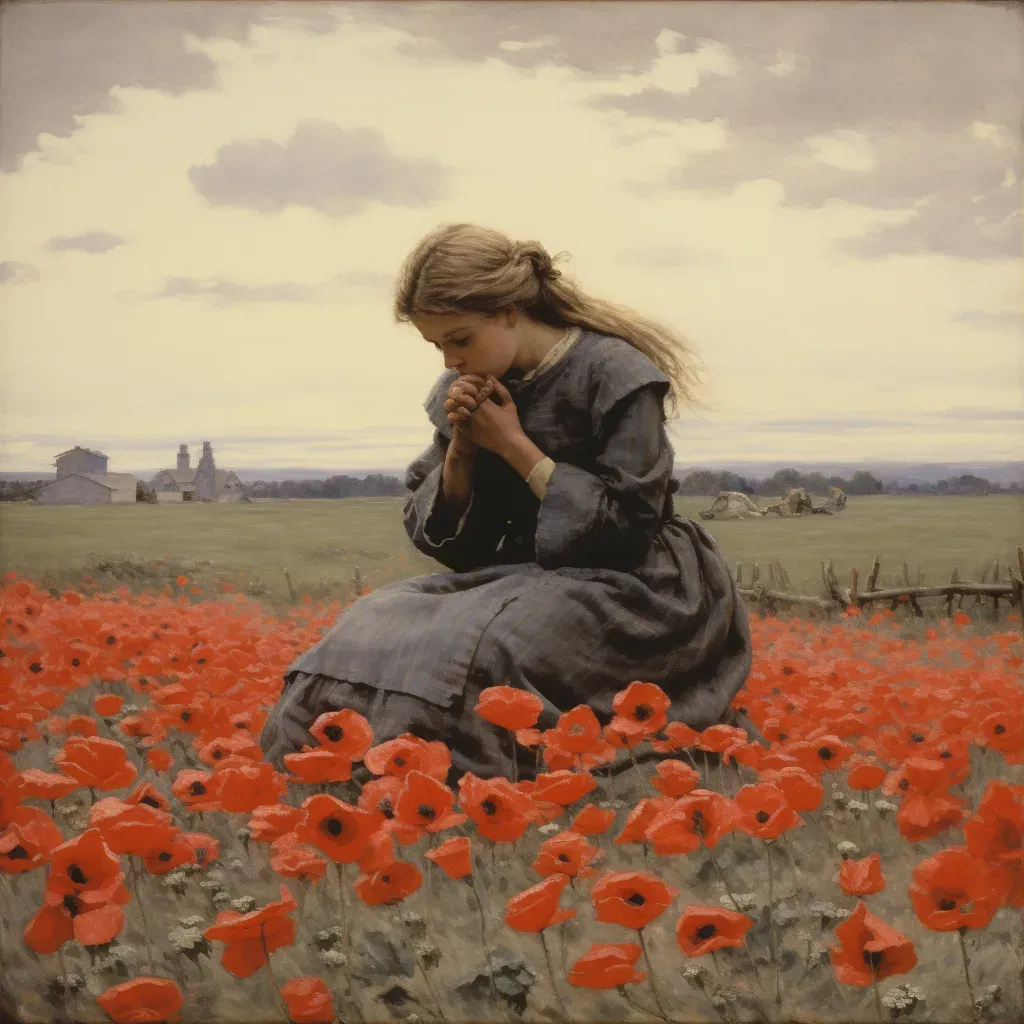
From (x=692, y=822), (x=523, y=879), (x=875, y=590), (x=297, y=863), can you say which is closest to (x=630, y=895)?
(x=692, y=822)

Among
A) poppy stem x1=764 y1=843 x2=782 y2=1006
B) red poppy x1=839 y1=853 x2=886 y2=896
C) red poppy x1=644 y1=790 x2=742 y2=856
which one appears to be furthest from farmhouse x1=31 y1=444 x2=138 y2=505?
red poppy x1=839 y1=853 x2=886 y2=896

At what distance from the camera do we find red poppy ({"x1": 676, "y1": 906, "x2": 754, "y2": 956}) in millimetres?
1729

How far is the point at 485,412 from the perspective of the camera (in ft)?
11.1

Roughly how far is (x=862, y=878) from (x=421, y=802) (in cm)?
90

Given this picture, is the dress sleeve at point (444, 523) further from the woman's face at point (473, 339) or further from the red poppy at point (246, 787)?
the red poppy at point (246, 787)

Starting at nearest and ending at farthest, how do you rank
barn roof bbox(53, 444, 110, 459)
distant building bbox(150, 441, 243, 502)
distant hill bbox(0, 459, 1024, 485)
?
distant hill bbox(0, 459, 1024, 485)
barn roof bbox(53, 444, 110, 459)
distant building bbox(150, 441, 243, 502)

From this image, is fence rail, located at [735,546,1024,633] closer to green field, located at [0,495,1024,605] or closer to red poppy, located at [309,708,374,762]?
green field, located at [0,495,1024,605]

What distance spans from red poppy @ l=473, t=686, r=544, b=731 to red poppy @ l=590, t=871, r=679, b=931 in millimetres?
901

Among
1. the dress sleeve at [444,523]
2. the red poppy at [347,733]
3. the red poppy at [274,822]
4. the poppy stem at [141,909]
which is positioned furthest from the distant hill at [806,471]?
→ the red poppy at [274,822]

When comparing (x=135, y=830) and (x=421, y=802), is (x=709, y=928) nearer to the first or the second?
(x=421, y=802)

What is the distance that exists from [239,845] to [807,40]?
3.06 meters

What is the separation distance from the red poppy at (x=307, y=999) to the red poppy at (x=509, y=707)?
781mm

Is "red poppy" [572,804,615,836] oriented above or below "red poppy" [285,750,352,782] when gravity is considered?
below

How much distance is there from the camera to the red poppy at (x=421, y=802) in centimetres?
213
